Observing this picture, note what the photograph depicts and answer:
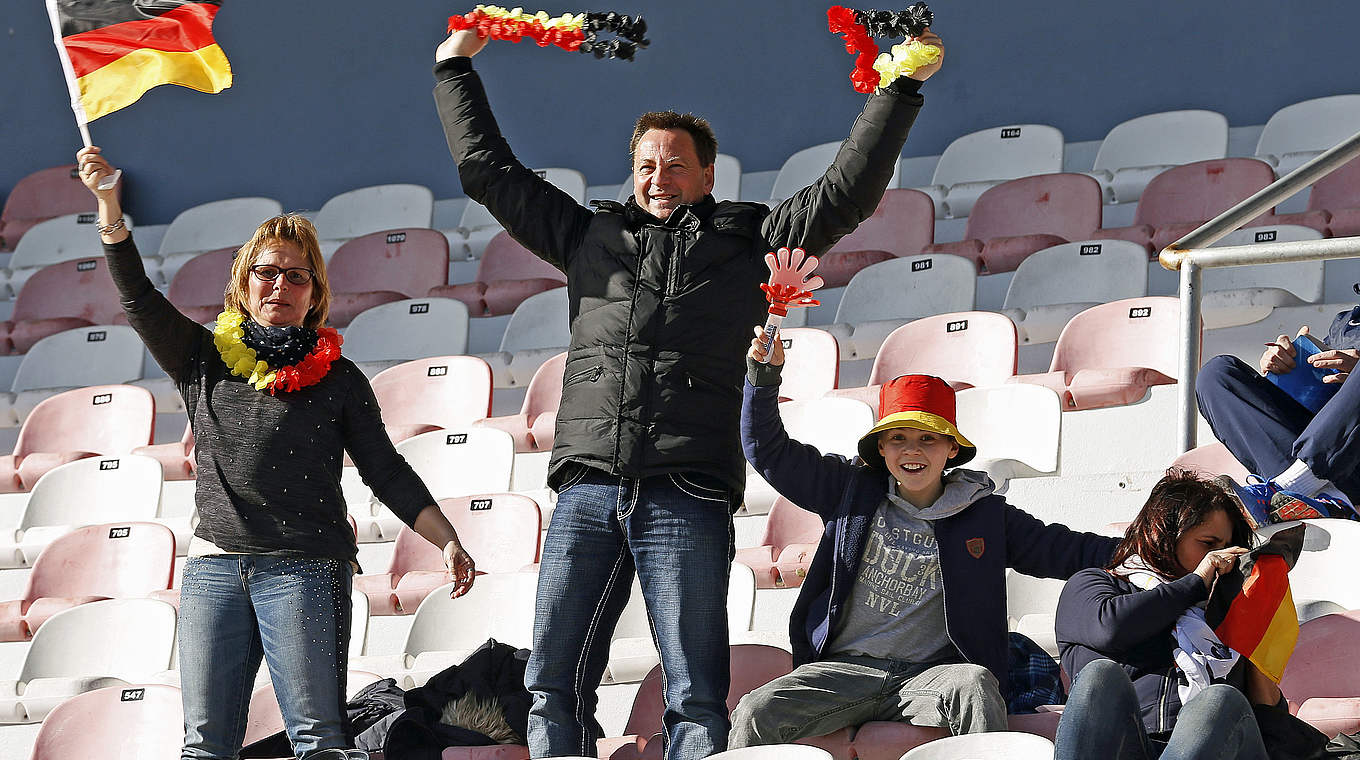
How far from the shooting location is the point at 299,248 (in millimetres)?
2734

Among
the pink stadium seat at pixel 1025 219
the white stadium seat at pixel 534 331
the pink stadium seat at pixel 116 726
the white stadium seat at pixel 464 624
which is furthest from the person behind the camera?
the pink stadium seat at pixel 1025 219

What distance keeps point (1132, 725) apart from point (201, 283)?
5338 mm

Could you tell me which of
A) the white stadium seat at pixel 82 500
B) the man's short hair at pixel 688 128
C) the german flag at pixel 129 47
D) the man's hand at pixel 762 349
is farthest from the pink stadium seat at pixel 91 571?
the man's hand at pixel 762 349

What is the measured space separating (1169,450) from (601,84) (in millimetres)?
4663

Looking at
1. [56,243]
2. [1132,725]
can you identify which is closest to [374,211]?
[56,243]

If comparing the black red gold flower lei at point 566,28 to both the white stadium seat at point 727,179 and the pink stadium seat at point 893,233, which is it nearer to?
the pink stadium seat at point 893,233

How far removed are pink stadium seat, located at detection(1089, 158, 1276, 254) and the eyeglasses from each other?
347cm

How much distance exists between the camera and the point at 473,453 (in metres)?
4.32

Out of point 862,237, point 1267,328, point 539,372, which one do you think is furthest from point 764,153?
point 1267,328

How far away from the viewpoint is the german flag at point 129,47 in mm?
3080

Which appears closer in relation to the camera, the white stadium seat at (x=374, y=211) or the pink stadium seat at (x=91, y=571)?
the pink stadium seat at (x=91, y=571)

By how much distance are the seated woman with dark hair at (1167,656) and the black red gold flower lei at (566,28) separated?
3.71 ft

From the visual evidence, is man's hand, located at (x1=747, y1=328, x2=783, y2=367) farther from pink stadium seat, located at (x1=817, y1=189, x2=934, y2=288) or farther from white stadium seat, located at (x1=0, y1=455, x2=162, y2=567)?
pink stadium seat, located at (x1=817, y1=189, x2=934, y2=288)

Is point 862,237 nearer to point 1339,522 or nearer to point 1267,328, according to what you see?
point 1267,328
